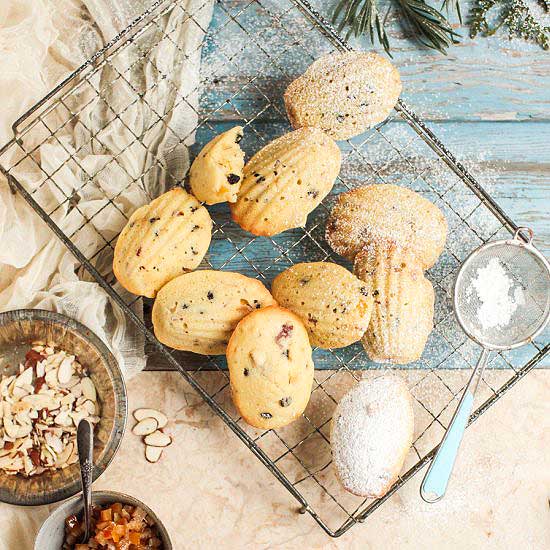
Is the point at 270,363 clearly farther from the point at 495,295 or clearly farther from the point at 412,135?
the point at 412,135

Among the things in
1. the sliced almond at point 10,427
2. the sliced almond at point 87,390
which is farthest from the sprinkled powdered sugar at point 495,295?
the sliced almond at point 10,427

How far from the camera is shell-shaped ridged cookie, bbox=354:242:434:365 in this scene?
1.19 meters

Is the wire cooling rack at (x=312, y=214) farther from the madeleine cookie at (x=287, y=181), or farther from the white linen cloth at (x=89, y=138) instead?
the madeleine cookie at (x=287, y=181)

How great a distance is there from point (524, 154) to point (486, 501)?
64 centimetres

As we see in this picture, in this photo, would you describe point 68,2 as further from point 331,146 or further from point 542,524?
point 542,524

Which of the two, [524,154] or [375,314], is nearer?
[375,314]

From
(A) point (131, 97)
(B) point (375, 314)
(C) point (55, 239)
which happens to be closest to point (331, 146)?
(B) point (375, 314)

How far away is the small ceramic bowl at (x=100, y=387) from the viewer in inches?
48.9

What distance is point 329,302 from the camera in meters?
1.17

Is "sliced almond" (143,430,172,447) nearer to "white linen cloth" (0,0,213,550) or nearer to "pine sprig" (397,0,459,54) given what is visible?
"white linen cloth" (0,0,213,550)

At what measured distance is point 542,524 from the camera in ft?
4.46

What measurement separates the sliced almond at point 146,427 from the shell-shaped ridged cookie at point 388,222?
450mm

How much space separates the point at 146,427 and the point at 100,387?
125mm

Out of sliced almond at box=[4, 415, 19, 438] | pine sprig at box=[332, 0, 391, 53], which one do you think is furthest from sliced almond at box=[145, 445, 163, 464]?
pine sprig at box=[332, 0, 391, 53]
